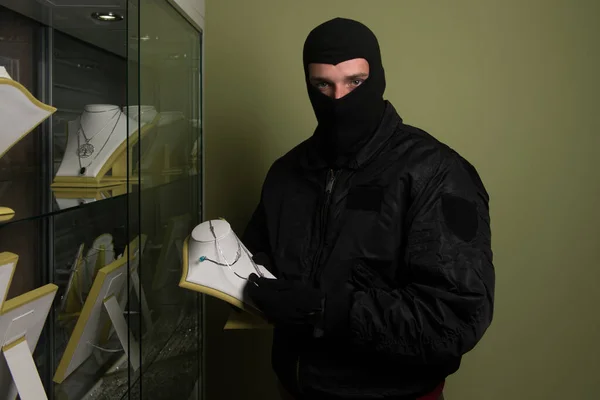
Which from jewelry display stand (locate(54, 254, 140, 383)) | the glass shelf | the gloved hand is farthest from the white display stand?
the gloved hand

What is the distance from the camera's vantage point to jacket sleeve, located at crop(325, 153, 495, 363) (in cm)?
109

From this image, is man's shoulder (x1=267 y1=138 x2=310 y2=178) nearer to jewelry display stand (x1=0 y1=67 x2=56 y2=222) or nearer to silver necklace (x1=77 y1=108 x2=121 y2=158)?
silver necklace (x1=77 y1=108 x2=121 y2=158)

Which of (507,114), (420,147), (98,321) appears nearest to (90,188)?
(98,321)

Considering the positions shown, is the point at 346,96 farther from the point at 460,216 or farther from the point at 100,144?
the point at 100,144

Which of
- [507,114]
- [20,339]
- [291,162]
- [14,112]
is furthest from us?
[507,114]

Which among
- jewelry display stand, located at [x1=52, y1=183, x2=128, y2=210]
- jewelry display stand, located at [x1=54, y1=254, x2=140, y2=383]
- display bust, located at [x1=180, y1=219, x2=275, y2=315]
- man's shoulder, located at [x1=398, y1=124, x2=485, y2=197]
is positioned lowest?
jewelry display stand, located at [x1=54, y1=254, x2=140, y2=383]

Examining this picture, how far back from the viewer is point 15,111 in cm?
82

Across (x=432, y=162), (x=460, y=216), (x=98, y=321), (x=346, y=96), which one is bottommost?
(x=98, y=321)

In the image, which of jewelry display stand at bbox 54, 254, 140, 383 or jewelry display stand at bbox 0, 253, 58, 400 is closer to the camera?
jewelry display stand at bbox 0, 253, 58, 400

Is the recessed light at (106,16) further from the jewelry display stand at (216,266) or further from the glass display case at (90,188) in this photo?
the jewelry display stand at (216,266)

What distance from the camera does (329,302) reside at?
1140 millimetres

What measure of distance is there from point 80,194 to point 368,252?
624 millimetres

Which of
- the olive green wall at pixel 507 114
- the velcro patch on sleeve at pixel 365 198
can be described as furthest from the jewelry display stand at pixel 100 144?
the olive green wall at pixel 507 114

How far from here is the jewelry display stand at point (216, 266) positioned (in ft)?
3.79
